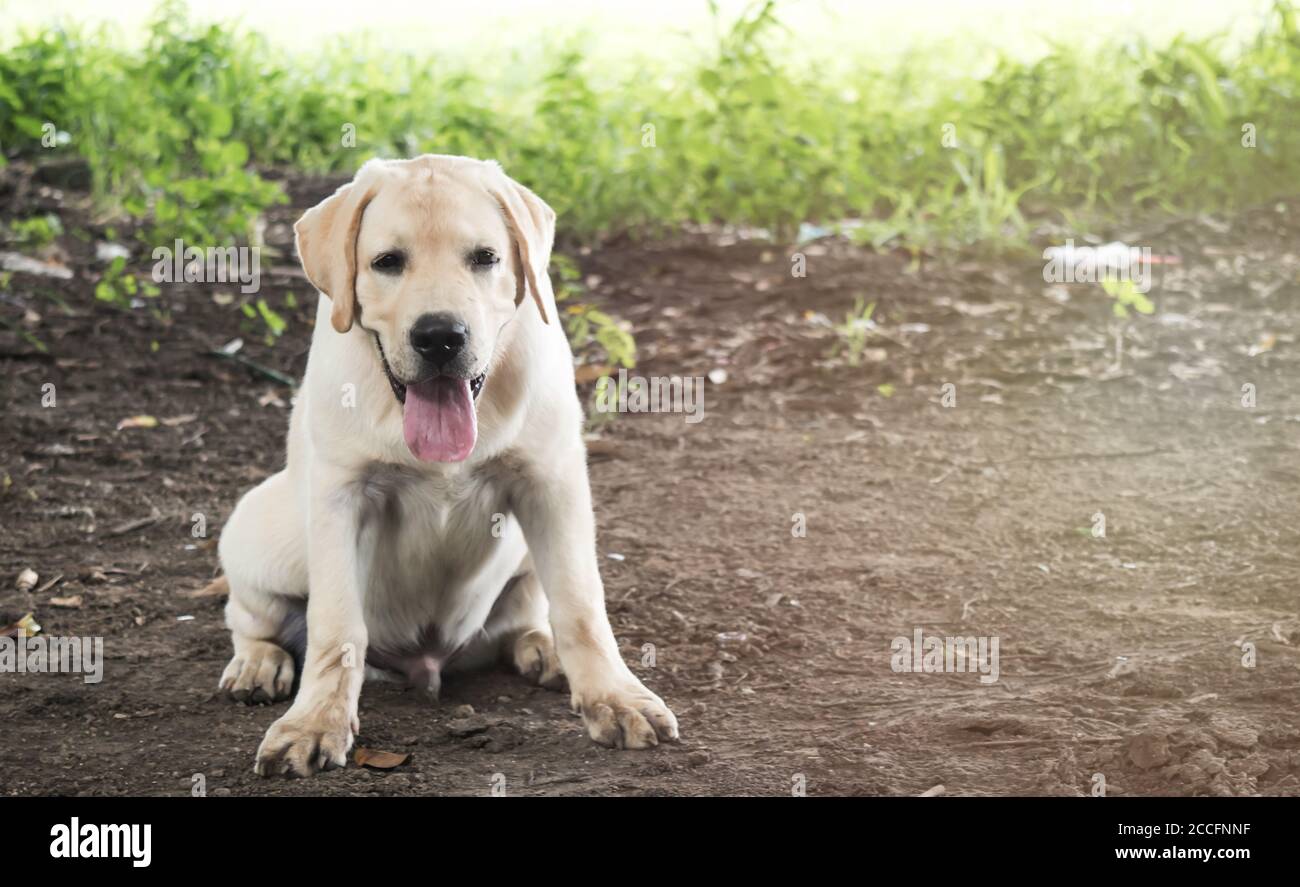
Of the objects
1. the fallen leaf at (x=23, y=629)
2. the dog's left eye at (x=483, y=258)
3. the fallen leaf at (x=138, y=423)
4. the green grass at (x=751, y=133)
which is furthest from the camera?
the green grass at (x=751, y=133)

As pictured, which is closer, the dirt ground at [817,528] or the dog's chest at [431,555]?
the dirt ground at [817,528]

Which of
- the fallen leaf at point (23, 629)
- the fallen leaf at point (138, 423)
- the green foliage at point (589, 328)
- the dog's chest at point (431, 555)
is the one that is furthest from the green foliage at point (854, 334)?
the fallen leaf at point (23, 629)

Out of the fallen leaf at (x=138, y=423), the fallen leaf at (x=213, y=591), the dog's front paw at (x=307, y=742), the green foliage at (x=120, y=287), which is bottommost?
the dog's front paw at (x=307, y=742)

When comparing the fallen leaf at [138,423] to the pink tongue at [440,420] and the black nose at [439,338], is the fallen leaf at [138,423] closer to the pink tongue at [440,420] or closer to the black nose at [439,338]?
the pink tongue at [440,420]

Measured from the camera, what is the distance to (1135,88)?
8672 millimetres

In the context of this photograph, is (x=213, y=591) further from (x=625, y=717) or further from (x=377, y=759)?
(x=625, y=717)

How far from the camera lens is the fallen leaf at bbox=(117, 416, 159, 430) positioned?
19.2ft

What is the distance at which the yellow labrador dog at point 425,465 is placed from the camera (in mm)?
3182

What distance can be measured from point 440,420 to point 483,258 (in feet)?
1.16

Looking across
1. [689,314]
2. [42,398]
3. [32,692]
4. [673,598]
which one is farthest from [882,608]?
[42,398]

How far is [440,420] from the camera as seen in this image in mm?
3229

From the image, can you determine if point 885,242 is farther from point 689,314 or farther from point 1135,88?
point 1135,88

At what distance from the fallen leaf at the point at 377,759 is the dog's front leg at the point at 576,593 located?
40 centimetres

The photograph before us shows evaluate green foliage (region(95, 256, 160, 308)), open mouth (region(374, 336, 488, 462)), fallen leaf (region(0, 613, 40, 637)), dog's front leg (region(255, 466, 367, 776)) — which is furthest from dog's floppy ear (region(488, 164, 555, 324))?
green foliage (region(95, 256, 160, 308))
